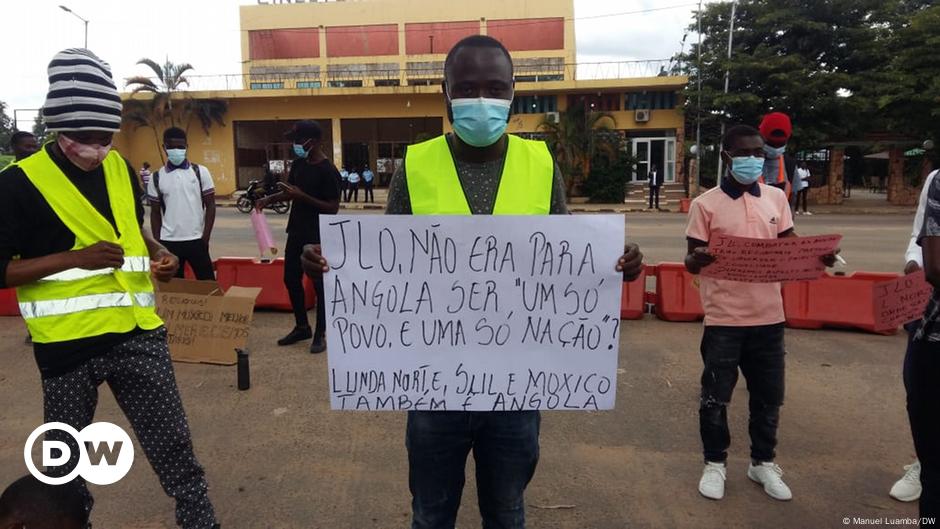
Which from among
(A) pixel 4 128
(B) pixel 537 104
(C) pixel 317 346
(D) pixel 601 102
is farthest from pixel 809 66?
(A) pixel 4 128

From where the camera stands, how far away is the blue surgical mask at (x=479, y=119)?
1.97 metres

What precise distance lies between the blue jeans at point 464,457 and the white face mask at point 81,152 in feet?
4.95

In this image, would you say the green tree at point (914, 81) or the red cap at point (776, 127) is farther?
the green tree at point (914, 81)

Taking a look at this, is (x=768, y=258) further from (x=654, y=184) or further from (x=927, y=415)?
(x=654, y=184)

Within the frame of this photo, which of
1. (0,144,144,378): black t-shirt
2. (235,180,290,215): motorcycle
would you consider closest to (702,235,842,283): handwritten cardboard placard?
(0,144,144,378): black t-shirt

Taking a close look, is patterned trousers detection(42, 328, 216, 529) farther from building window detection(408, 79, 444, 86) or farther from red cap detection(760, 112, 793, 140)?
building window detection(408, 79, 444, 86)

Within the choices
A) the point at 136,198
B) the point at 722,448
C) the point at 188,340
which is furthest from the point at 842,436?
the point at 188,340

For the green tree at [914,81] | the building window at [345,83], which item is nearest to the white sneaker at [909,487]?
the green tree at [914,81]

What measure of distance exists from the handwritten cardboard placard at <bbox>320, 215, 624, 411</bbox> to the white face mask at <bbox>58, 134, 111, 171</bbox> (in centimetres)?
98

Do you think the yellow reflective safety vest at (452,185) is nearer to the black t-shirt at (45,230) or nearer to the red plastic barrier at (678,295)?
the black t-shirt at (45,230)

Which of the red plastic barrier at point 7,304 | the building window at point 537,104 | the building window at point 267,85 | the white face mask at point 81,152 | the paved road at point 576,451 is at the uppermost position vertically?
the building window at point 267,85

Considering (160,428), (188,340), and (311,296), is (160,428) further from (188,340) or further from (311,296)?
(311,296)

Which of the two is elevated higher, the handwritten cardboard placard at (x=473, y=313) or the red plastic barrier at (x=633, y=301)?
the handwritten cardboard placard at (x=473, y=313)

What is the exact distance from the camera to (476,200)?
202 cm
